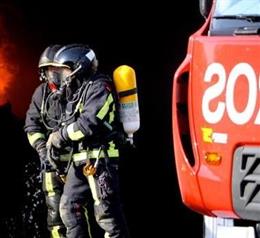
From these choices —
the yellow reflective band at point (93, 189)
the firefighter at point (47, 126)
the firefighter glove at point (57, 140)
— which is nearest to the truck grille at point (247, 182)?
the yellow reflective band at point (93, 189)

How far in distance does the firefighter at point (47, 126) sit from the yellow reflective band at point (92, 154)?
0.34m

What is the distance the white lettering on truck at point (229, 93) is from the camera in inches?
200

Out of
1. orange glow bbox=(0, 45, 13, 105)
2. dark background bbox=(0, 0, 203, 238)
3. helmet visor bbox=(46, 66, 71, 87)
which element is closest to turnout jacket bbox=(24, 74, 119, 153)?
helmet visor bbox=(46, 66, 71, 87)

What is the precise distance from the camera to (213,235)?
651cm

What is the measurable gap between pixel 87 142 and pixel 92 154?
0.36ft

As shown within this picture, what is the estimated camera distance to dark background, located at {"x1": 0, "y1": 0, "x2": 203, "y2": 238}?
32.7ft

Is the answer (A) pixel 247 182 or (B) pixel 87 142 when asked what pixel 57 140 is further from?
(A) pixel 247 182

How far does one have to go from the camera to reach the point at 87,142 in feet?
23.2

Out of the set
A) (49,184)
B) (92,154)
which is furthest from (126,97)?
(49,184)

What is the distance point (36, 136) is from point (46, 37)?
3315 mm

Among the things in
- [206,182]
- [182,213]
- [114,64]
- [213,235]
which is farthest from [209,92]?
[114,64]

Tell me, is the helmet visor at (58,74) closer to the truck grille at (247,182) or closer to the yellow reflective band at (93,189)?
the yellow reflective band at (93,189)

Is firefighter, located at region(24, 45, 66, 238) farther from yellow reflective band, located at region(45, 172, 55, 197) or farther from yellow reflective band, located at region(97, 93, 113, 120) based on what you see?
yellow reflective band, located at region(97, 93, 113, 120)

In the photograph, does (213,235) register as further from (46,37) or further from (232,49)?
(46,37)
